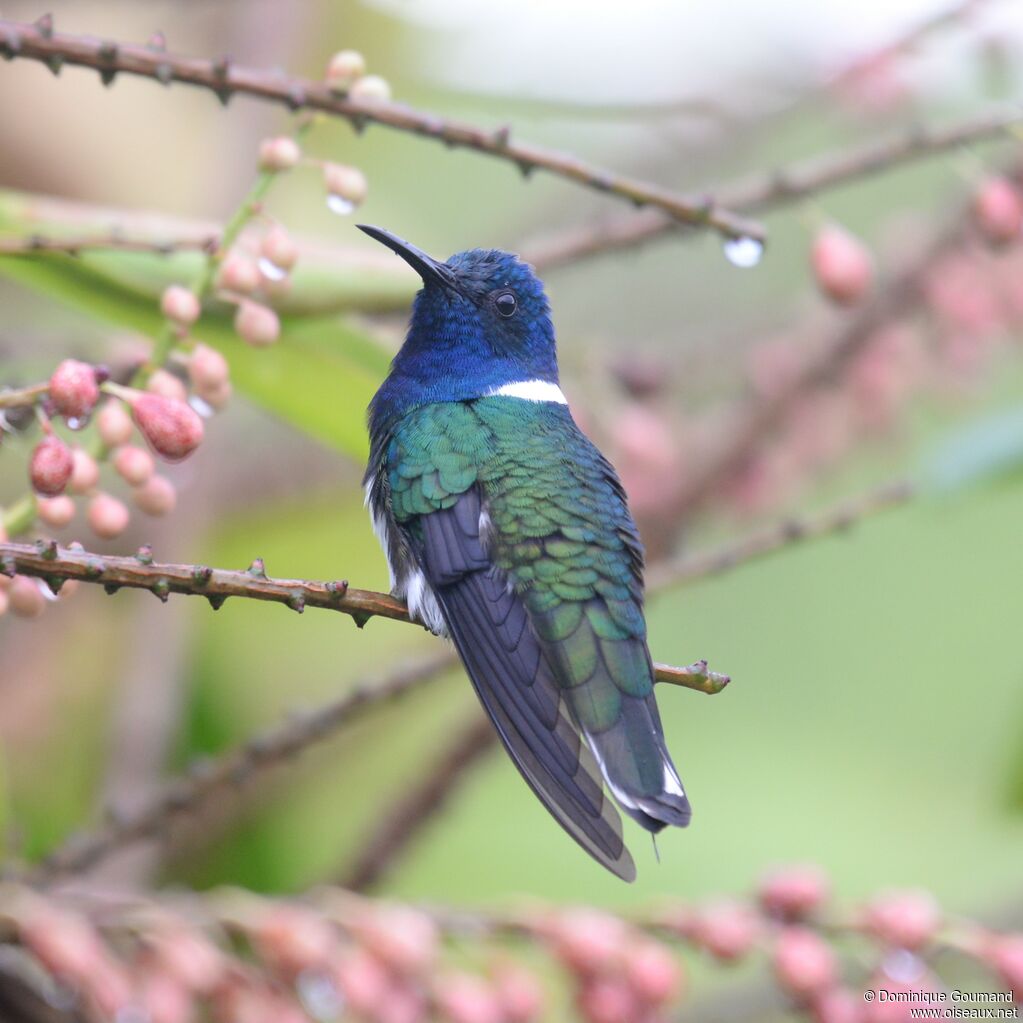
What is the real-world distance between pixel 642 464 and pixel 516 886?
3.04ft

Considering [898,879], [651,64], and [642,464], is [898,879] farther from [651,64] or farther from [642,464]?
[651,64]

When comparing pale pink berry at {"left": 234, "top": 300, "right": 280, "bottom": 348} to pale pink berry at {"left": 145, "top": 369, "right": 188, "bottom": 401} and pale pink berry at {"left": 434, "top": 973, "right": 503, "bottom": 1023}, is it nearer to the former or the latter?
pale pink berry at {"left": 145, "top": 369, "right": 188, "bottom": 401}

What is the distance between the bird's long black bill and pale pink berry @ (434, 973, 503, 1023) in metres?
0.96

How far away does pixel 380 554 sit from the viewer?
312cm

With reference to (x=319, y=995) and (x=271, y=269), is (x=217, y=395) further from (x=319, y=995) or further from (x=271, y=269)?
(x=319, y=995)

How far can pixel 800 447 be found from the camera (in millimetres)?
3068

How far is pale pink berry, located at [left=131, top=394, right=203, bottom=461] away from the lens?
143 cm

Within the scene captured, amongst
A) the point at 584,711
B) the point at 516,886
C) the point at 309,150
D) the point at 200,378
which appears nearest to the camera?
the point at 200,378

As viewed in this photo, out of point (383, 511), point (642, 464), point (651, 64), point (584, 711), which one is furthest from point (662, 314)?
point (584, 711)

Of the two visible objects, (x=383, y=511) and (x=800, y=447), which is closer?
(x=383, y=511)

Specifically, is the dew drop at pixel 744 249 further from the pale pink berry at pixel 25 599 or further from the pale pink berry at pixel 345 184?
the pale pink berry at pixel 25 599

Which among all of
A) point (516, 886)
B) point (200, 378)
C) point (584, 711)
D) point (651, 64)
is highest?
point (651, 64)

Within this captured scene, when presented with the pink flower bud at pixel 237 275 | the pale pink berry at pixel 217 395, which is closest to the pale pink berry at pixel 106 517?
the pale pink berry at pixel 217 395

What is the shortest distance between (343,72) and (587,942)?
1101 millimetres
